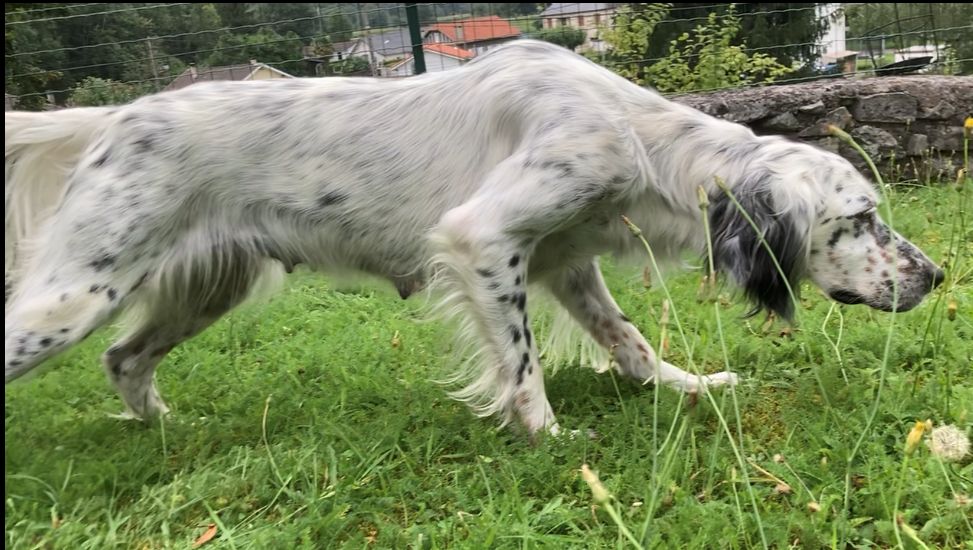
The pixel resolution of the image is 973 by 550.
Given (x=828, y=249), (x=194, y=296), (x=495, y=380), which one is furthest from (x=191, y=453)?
(x=828, y=249)

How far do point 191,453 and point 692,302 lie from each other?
2.44m

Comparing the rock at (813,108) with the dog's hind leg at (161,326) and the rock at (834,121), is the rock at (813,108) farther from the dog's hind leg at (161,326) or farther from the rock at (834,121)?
the dog's hind leg at (161,326)

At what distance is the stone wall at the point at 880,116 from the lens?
5.91m

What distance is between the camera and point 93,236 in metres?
2.53

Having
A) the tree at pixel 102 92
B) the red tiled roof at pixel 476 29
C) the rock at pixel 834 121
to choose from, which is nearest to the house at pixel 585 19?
the red tiled roof at pixel 476 29

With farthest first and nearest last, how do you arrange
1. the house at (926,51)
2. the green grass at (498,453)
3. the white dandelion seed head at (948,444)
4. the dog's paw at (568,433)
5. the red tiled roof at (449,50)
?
1. the house at (926,51)
2. the red tiled roof at (449,50)
3. the dog's paw at (568,433)
4. the green grass at (498,453)
5. the white dandelion seed head at (948,444)

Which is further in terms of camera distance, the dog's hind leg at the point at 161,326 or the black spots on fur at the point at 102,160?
the dog's hind leg at the point at 161,326

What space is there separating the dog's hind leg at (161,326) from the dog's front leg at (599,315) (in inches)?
52.3

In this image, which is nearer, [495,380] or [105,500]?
[105,500]

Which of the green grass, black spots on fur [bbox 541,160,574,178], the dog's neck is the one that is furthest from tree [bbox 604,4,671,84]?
black spots on fur [bbox 541,160,574,178]

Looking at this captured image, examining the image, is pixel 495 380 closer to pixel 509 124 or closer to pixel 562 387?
pixel 562 387

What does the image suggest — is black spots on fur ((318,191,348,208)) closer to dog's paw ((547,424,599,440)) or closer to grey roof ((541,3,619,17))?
dog's paw ((547,424,599,440))

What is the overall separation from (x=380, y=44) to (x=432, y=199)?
352cm

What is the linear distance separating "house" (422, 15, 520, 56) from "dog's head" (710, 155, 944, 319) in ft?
11.0
